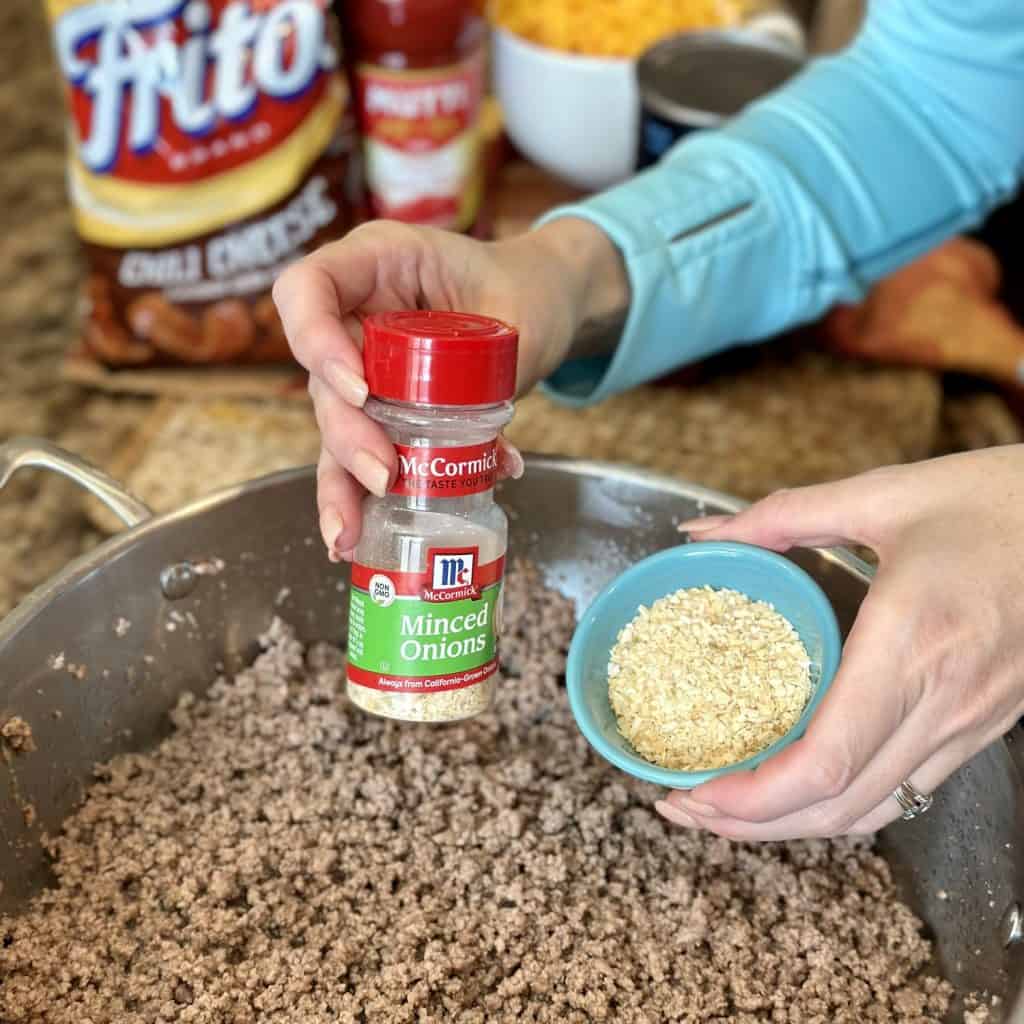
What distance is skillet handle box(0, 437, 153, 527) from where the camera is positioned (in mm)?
854

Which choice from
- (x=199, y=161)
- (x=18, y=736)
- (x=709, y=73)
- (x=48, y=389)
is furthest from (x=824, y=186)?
(x=48, y=389)

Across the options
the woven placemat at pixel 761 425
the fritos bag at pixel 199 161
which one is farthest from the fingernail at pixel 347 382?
the fritos bag at pixel 199 161

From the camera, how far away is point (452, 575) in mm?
753

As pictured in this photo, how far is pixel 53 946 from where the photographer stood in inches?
30.7

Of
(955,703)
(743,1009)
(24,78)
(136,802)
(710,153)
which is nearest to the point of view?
(955,703)

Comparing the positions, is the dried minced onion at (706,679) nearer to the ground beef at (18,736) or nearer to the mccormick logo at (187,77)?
the ground beef at (18,736)

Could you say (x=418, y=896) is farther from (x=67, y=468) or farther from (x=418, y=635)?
(x=67, y=468)

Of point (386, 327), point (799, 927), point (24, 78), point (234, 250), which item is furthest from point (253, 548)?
point (24, 78)

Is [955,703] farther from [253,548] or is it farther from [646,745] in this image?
[253,548]

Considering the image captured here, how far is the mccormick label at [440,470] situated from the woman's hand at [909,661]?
0.21 metres

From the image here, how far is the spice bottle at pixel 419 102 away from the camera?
1.37 metres

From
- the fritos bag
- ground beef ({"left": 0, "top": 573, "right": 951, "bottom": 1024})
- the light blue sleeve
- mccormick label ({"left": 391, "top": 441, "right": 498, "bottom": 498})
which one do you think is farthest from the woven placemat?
mccormick label ({"left": 391, "top": 441, "right": 498, "bottom": 498})

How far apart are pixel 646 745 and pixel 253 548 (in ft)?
1.15

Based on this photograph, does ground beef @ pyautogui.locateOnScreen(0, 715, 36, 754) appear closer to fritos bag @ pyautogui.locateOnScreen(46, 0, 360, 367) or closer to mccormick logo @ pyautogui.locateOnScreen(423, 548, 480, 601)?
mccormick logo @ pyautogui.locateOnScreen(423, 548, 480, 601)
